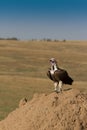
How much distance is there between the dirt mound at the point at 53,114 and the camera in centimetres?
1129

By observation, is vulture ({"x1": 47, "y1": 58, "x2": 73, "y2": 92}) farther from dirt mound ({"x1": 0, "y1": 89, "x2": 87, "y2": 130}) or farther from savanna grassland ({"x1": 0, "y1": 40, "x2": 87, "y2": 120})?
savanna grassland ({"x1": 0, "y1": 40, "x2": 87, "y2": 120})

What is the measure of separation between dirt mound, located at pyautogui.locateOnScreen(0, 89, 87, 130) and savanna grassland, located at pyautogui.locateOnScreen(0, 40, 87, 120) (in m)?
11.2

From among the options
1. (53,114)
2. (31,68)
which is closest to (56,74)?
(53,114)

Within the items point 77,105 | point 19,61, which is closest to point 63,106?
point 77,105

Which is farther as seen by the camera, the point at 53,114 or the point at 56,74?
the point at 56,74

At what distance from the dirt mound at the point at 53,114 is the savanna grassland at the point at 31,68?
1119cm

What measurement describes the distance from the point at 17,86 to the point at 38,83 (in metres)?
2.74

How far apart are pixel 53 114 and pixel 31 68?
4148 cm

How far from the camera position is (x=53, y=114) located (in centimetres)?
1139

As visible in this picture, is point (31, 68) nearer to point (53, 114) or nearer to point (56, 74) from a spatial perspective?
point (56, 74)

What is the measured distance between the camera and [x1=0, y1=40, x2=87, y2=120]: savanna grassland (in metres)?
31.3

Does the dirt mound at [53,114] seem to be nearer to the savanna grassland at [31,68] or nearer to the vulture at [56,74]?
the vulture at [56,74]

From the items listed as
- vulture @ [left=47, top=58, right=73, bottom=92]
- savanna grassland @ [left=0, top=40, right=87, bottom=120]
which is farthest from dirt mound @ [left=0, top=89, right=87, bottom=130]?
savanna grassland @ [left=0, top=40, right=87, bottom=120]

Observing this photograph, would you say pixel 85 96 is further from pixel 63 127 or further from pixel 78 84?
pixel 78 84
